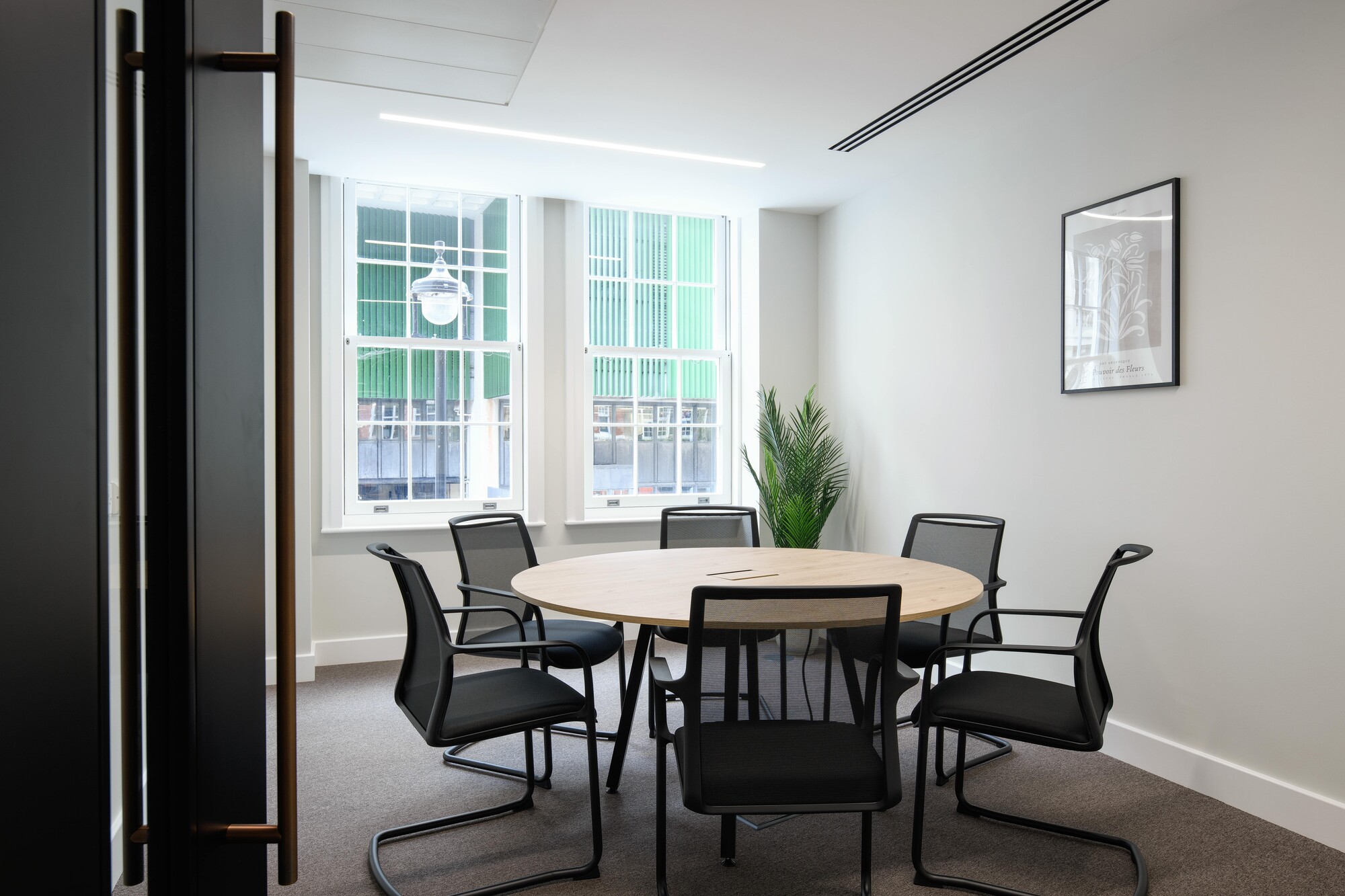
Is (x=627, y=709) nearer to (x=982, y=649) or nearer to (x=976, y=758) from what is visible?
(x=982, y=649)

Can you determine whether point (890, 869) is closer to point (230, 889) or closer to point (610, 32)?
point (230, 889)

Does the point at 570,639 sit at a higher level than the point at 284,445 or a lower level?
lower

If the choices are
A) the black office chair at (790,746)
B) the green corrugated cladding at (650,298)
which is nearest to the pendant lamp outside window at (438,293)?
the green corrugated cladding at (650,298)

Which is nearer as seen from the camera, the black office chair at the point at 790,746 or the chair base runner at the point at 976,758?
the black office chair at the point at 790,746

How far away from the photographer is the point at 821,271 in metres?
5.75

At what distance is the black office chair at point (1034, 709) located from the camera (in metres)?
2.28

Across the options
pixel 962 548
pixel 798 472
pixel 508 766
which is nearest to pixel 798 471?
pixel 798 472

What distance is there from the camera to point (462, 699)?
2.48 metres

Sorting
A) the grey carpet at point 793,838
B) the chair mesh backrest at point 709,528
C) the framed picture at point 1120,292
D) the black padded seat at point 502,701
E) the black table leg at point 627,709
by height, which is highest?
the framed picture at point 1120,292

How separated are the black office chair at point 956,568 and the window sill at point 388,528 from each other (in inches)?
88.3

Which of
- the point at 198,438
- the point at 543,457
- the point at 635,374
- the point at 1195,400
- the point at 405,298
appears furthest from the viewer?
the point at 635,374

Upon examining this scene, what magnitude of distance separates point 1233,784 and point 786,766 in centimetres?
207

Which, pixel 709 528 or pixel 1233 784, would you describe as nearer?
pixel 1233 784

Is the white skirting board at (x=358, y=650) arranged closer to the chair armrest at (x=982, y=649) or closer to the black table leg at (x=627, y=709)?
the black table leg at (x=627, y=709)
